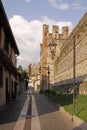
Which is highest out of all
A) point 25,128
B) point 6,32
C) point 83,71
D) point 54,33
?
point 54,33

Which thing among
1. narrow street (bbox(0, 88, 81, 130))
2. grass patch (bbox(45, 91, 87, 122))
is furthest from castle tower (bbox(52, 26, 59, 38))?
narrow street (bbox(0, 88, 81, 130))

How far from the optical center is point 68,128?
48.2 ft

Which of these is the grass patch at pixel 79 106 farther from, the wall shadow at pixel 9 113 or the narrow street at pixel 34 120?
the wall shadow at pixel 9 113

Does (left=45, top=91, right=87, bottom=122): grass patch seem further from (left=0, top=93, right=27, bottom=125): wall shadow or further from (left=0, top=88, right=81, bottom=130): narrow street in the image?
(left=0, top=93, right=27, bottom=125): wall shadow

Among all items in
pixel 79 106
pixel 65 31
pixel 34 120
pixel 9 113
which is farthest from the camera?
pixel 65 31

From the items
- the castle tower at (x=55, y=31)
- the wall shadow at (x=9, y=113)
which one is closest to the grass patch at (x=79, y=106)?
the wall shadow at (x=9, y=113)

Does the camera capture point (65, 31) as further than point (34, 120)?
Yes

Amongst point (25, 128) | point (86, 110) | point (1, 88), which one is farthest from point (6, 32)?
point (25, 128)

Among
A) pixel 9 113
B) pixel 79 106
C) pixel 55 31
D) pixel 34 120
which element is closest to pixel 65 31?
pixel 55 31

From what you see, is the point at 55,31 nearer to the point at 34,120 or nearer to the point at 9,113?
the point at 9,113

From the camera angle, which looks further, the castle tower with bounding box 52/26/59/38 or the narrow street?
the castle tower with bounding box 52/26/59/38

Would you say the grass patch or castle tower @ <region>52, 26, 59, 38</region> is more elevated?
castle tower @ <region>52, 26, 59, 38</region>

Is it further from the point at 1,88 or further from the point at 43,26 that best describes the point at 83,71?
the point at 43,26

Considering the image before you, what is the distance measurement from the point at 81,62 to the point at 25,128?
17.8m
